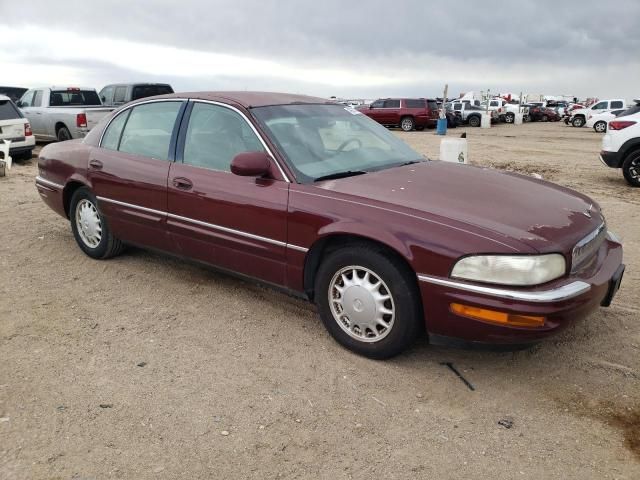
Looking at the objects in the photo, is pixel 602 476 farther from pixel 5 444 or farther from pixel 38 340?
pixel 38 340

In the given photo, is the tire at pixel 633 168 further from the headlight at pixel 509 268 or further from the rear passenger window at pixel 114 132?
the rear passenger window at pixel 114 132

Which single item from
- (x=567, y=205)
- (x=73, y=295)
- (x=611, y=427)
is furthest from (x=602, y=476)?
(x=73, y=295)

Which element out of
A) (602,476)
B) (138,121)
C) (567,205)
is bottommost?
(602,476)

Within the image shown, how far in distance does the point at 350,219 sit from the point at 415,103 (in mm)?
25278

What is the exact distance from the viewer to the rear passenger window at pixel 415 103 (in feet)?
89.1

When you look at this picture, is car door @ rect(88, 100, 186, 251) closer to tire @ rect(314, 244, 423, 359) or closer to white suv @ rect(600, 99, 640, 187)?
tire @ rect(314, 244, 423, 359)

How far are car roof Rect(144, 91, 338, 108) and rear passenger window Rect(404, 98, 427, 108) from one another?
23584 mm

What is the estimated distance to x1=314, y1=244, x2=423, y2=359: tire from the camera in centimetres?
312

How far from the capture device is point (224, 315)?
405cm

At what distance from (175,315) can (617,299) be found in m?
3.34

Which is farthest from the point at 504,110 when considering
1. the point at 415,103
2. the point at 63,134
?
the point at 63,134

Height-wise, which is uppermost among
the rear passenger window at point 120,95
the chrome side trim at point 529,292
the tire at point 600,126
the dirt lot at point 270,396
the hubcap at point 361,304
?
the rear passenger window at point 120,95

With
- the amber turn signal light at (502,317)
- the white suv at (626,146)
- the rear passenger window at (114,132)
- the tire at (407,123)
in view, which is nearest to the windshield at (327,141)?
the amber turn signal light at (502,317)

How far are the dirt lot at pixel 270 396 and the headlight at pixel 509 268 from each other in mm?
678
